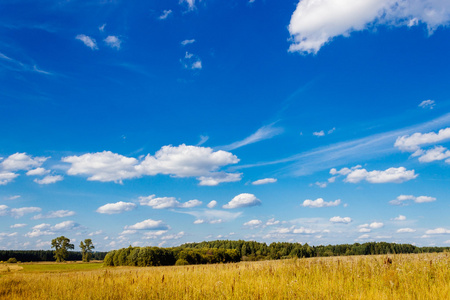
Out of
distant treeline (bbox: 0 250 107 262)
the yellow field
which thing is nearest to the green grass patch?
the yellow field

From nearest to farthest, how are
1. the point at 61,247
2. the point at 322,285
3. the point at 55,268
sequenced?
the point at 322,285, the point at 55,268, the point at 61,247

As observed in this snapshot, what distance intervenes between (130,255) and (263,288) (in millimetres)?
50694

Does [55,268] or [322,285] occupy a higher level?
[322,285]

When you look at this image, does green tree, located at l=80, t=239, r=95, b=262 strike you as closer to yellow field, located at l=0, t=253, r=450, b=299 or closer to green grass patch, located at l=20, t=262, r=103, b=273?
green grass patch, located at l=20, t=262, r=103, b=273

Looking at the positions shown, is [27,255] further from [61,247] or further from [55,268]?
[55,268]

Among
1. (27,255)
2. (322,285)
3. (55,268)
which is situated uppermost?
(322,285)

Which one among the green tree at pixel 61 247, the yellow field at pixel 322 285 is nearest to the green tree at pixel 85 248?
the green tree at pixel 61 247

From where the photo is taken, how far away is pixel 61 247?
374 ft

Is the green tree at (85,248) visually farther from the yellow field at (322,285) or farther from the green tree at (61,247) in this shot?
the yellow field at (322,285)

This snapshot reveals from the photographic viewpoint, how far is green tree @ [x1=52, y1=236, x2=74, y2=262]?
4437 inches

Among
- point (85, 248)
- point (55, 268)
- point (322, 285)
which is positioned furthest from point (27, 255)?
point (322, 285)

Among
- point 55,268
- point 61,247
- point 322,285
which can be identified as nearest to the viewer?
point 322,285

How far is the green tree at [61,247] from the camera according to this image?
4437 inches

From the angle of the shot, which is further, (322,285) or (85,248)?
(85,248)
